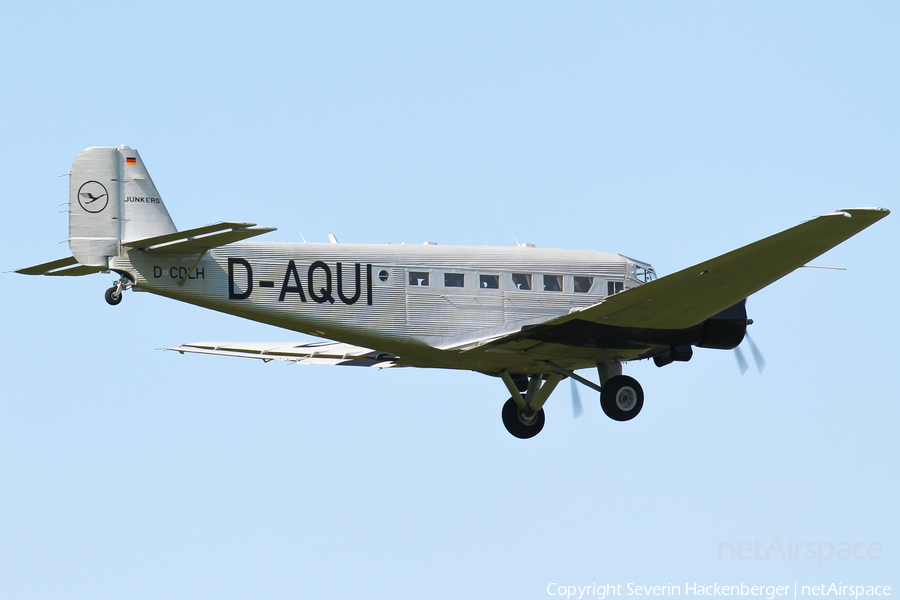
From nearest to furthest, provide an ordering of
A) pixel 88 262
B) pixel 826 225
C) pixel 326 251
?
pixel 826 225, pixel 88 262, pixel 326 251

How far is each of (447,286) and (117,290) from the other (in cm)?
655

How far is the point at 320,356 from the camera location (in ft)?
88.0

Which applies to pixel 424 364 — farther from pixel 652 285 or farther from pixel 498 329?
pixel 652 285

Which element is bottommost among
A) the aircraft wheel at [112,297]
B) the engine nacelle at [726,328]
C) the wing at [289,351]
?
the wing at [289,351]

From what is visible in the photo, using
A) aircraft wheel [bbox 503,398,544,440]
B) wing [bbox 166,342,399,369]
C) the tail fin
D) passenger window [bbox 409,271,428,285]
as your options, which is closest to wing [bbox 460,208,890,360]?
passenger window [bbox 409,271,428,285]

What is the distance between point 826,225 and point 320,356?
12.4 meters

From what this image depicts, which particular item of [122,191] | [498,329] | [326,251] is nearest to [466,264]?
[498,329]

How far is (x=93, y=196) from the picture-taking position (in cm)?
2111

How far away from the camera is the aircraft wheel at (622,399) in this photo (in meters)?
24.3

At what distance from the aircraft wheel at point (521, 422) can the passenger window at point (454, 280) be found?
4.33 m

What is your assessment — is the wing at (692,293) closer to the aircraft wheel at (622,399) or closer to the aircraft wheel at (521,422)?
the aircraft wheel at (622,399)

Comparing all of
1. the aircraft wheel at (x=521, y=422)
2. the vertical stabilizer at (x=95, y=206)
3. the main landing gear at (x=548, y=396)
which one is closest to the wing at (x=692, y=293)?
the main landing gear at (x=548, y=396)

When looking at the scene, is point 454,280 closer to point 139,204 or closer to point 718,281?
point 718,281

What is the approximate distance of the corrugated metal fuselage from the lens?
21.4 metres
